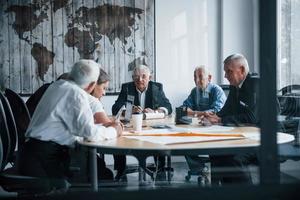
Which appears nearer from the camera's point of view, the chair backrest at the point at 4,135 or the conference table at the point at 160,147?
the conference table at the point at 160,147

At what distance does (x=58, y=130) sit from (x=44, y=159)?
19 cm

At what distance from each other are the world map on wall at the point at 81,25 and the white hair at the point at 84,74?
2.77m

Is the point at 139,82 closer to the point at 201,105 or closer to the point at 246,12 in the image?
the point at 201,105

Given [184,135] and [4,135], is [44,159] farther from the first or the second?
[184,135]

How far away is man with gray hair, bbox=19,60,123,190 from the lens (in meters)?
2.82

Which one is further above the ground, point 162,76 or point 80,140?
point 162,76

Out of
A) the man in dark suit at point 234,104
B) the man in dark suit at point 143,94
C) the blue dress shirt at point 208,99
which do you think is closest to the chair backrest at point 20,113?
the man in dark suit at point 143,94

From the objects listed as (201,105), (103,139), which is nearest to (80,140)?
(103,139)

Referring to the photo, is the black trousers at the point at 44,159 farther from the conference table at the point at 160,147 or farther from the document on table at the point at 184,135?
the document on table at the point at 184,135

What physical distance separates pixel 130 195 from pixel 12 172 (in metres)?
1.92

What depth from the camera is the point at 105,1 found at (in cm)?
592

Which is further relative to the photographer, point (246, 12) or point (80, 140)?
point (246, 12)

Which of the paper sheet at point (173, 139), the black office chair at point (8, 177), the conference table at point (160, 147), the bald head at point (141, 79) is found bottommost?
the black office chair at point (8, 177)

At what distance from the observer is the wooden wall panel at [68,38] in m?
5.73
